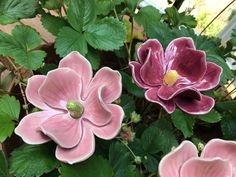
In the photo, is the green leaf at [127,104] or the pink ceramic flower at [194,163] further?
the green leaf at [127,104]

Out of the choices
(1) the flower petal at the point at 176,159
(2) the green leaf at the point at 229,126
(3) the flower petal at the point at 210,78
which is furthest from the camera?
(2) the green leaf at the point at 229,126

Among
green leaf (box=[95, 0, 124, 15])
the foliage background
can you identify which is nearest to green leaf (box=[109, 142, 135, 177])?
→ the foliage background

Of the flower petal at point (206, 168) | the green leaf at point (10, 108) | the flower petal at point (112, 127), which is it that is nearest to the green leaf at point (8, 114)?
the green leaf at point (10, 108)

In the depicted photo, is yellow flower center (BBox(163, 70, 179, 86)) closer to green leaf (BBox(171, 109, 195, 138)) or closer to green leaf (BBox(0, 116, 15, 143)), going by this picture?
green leaf (BBox(171, 109, 195, 138))

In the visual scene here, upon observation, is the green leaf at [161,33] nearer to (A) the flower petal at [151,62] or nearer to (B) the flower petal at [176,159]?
(A) the flower petal at [151,62]

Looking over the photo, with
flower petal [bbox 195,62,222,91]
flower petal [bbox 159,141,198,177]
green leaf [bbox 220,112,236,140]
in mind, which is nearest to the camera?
flower petal [bbox 159,141,198,177]

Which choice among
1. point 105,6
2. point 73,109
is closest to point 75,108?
point 73,109

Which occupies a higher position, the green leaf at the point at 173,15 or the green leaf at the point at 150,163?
the green leaf at the point at 173,15
